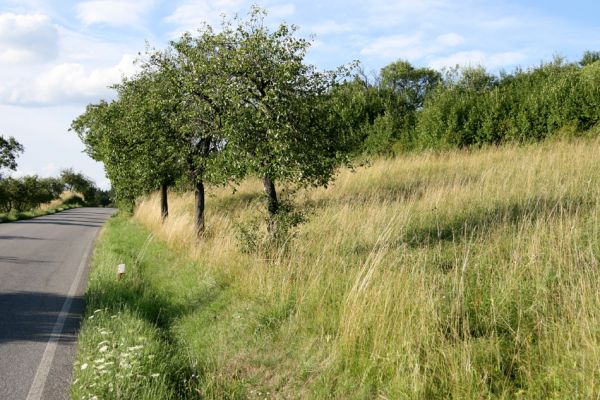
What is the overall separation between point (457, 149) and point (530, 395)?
61.2 ft

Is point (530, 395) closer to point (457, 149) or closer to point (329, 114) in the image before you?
point (329, 114)

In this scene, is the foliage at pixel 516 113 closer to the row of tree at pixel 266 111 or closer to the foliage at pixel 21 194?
the row of tree at pixel 266 111

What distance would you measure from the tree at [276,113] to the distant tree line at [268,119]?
21mm

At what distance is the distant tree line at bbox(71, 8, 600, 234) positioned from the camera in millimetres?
8992

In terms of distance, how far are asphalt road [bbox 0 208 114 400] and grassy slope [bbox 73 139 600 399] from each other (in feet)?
1.16

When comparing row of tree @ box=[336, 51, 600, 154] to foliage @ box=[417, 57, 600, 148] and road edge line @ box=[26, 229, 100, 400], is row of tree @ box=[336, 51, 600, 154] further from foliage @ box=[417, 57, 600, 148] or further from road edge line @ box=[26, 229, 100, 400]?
road edge line @ box=[26, 229, 100, 400]

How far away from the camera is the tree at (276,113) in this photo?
28.7ft

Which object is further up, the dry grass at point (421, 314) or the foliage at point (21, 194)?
the foliage at point (21, 194)

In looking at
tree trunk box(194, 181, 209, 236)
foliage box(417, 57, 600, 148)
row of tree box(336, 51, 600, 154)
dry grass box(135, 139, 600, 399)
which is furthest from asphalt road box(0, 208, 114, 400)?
foliage box(417, 57, 600, 148)

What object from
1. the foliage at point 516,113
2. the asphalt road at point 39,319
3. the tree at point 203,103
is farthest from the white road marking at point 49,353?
the foliage at point 516,113

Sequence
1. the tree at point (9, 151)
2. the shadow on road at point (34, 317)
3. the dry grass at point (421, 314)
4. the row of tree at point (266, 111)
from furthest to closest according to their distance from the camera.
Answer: the tree at point (9, 151), the row of tree at point (266, 111), the shadow on road at point (34, 317), the dry grass at point (421, 314)

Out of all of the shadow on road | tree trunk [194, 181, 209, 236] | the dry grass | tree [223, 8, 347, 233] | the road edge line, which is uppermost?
tree [223, 8, 347, 233]

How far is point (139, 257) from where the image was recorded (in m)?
13.1

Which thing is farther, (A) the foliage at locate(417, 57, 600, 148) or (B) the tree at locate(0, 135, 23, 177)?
(B) the tree at locate(0, 135, 23, 177)
